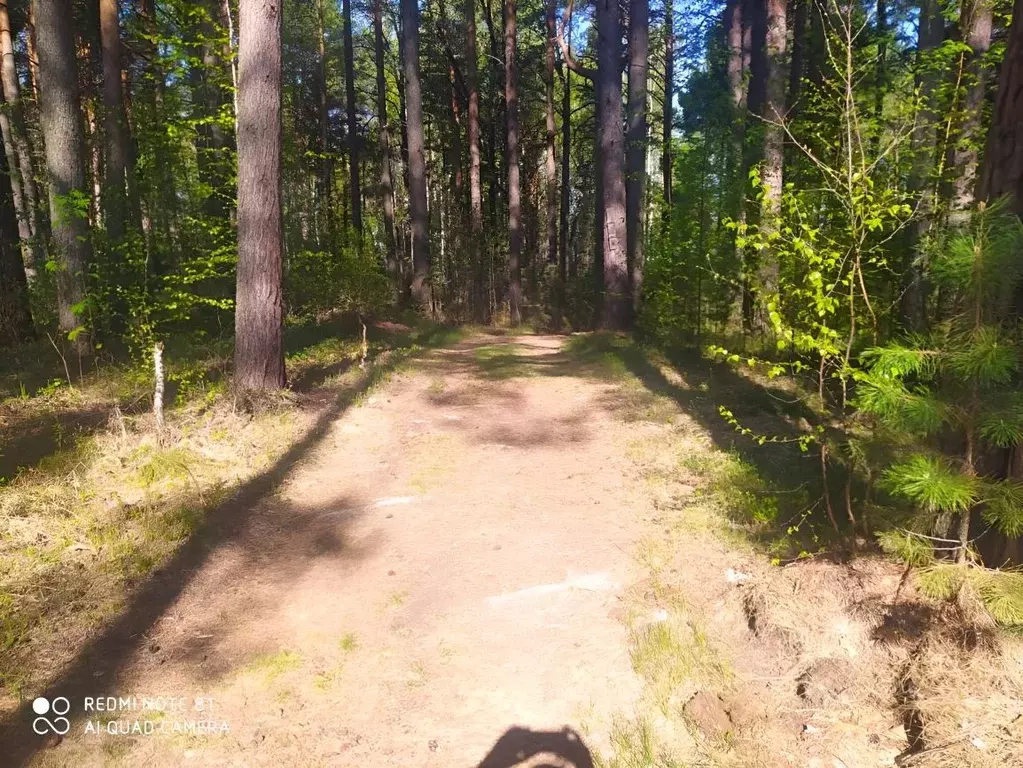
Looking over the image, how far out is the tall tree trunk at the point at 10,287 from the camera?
452 inches

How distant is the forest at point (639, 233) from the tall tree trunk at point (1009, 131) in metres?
0.02

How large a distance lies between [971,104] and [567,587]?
785 centimetres

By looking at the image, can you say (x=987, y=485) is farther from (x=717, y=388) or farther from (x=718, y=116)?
(x=718, y=116)

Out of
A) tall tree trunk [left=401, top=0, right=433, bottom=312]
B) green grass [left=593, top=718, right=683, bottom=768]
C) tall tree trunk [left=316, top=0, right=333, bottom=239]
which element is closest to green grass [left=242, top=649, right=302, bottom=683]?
green grass [left=593, top=718, right=683, bottom=768]

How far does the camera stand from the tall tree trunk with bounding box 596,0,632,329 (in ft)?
43.8

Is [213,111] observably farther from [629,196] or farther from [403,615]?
[403,615]

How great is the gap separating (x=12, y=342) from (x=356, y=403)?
7.39 m

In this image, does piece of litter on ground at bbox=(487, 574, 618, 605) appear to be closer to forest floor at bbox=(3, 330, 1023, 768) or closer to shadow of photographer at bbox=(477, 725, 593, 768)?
forest floor at bbox=(3, 330, 1023, 768)

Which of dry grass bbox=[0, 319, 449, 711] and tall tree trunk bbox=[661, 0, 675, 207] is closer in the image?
dry grass bbox=[0, 319, 449, 711]

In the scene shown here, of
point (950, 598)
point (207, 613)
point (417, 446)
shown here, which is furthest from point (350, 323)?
point (950, 598)

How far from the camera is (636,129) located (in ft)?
52.5

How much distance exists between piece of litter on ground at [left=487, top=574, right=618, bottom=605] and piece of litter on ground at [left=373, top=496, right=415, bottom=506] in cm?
182

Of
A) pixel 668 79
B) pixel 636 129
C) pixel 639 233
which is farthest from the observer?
pixel 668 79

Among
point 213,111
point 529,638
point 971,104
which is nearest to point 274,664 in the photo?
point 529,638
